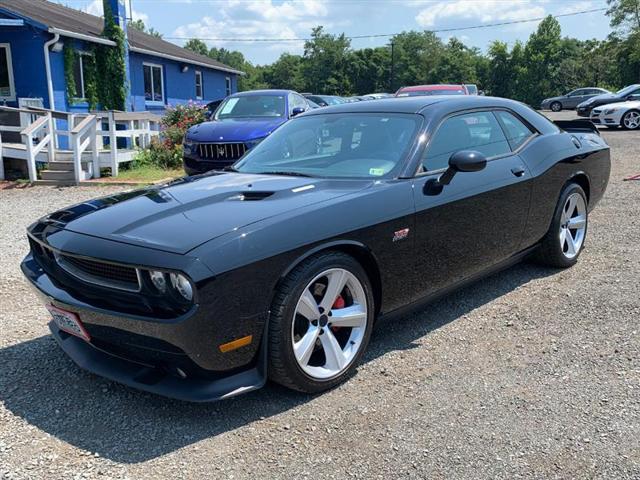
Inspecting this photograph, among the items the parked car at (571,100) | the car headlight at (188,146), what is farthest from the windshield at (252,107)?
the parked car at (571,100)

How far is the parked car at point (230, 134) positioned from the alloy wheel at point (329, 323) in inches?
223

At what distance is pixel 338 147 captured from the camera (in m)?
4.08

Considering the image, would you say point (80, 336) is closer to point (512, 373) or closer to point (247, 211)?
point (247, 211)

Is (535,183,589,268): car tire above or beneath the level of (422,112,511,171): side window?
beneath

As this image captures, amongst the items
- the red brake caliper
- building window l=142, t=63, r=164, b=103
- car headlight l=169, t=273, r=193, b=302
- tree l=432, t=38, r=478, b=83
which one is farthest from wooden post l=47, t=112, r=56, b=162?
tree l=432, t=38, r=478, b=83

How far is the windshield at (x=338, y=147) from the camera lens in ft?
12.5

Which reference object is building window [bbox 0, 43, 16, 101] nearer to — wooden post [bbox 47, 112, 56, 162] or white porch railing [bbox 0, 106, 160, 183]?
white porch railing [bbox 0, 106, 160, 183]

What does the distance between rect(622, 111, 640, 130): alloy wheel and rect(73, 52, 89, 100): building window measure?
16785mm

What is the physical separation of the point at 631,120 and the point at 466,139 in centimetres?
1778

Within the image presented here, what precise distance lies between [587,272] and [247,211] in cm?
335

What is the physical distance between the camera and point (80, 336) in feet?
9.97

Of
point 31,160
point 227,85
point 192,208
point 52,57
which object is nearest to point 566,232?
point 192,208

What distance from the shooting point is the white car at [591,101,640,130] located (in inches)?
753

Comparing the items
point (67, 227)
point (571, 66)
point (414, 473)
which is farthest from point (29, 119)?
point (571, 66)
